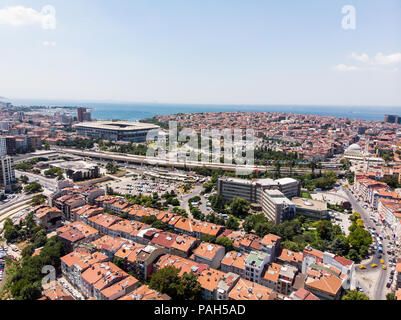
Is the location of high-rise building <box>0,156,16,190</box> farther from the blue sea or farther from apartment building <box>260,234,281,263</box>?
the blue sea

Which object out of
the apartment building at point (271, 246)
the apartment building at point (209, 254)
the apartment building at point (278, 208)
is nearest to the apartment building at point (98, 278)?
the apartment building at point (209, 254)

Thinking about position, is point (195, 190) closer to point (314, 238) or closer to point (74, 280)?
point (314, 238)

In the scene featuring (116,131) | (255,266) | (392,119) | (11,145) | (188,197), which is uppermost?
(392,119)

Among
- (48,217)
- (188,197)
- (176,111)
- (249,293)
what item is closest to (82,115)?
(188,197)

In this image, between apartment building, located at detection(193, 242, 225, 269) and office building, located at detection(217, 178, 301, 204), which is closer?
apartment building, located at detection(193, 242, 225, 269)

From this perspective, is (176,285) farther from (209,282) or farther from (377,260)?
(377,260)

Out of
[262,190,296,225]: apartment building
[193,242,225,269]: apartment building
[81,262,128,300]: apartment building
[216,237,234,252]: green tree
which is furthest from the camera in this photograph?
[262,190,296,225]: apartment building

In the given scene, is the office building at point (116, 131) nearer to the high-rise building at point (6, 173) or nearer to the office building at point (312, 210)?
the high-rise building at point (6, 173)

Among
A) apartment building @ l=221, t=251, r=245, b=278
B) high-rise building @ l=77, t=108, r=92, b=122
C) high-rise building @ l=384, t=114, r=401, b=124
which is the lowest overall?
apartment building @ l=221, t=251, r=245, b=278

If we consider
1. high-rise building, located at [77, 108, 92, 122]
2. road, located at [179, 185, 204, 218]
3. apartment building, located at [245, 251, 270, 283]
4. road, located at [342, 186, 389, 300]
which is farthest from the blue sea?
apartment building, located at [245, 251, 270, 283]
